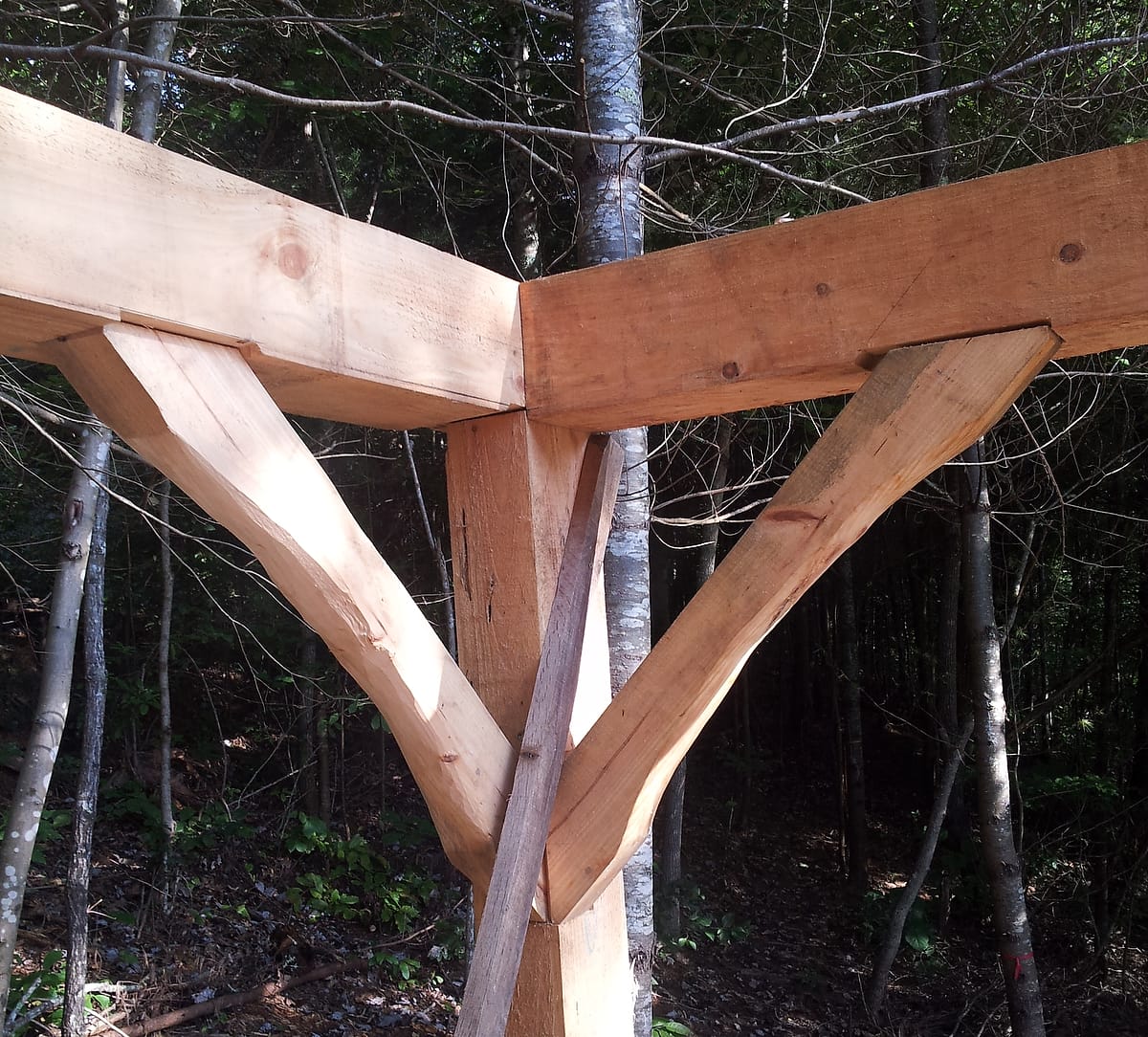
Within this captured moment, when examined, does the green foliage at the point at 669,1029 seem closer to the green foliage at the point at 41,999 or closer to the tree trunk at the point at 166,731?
the green foliage at the point at 41,999

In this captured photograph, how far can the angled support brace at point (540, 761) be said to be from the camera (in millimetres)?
1108

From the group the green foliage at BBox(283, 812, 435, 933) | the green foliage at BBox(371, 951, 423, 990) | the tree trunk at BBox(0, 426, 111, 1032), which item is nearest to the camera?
the tree trunk at BBox(0, 426, 111, 1032)

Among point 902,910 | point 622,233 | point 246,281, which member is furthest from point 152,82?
point 902,910

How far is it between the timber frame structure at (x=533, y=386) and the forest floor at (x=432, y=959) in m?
3.26

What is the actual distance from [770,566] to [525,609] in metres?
0.36

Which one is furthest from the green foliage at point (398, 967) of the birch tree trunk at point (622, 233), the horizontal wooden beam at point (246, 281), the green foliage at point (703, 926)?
the horizontal wooden beam at point (246, 281)

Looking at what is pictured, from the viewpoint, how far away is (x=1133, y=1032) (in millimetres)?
5027

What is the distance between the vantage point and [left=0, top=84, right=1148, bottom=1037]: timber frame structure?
3.11 ft

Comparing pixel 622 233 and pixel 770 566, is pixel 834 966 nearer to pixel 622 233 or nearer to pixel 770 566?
pixel 622 233

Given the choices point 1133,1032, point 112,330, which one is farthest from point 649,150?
point 1133,1032

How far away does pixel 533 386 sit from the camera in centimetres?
136

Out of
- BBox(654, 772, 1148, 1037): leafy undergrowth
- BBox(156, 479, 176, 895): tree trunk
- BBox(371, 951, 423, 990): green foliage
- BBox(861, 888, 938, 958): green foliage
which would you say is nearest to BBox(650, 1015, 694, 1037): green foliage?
BBox(654, 772, 1148, 1037): leafy undergrowth

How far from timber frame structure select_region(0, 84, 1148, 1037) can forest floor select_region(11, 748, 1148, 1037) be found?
10.7 feet

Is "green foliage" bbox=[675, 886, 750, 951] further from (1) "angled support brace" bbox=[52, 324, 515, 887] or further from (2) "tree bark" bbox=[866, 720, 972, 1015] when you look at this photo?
(1) "angled support brace" bbox=[52, 324, 515, 887]
